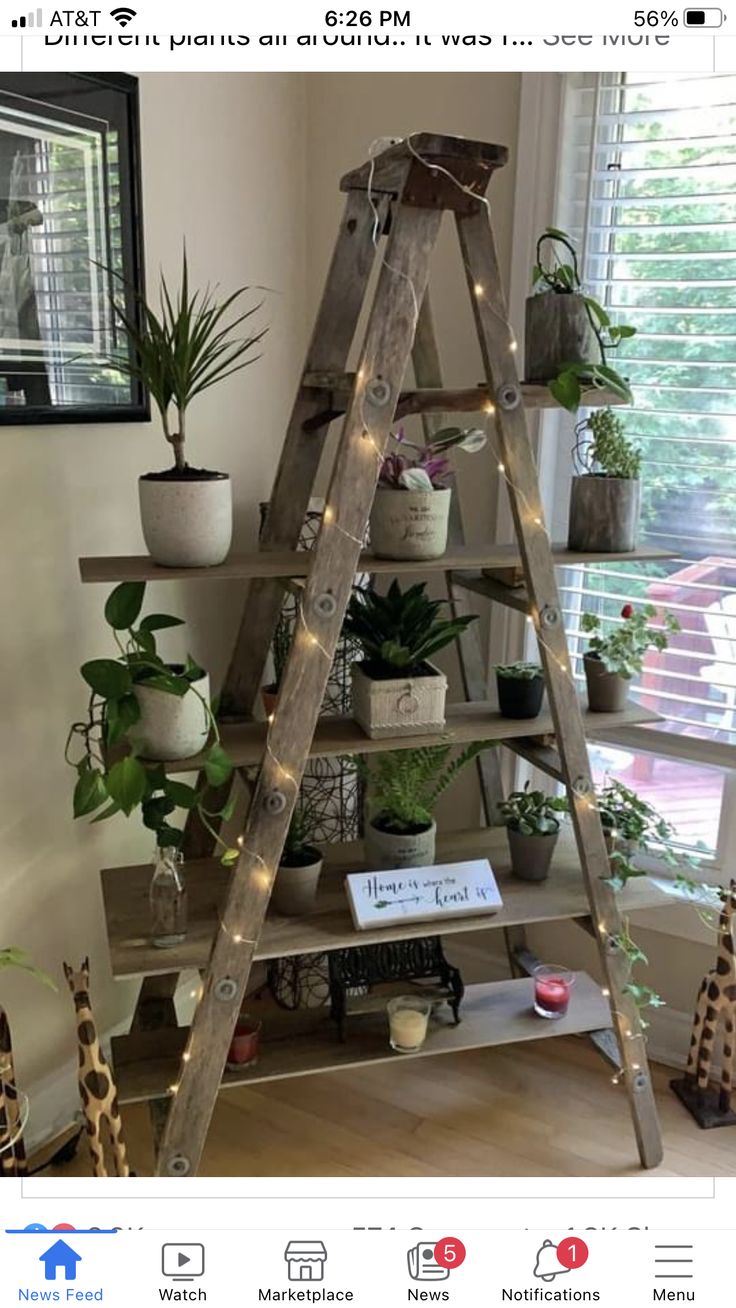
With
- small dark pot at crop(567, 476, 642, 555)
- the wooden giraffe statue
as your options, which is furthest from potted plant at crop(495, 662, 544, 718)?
the wooden giraffe statue

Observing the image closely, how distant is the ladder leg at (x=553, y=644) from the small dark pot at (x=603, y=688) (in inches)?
4.6

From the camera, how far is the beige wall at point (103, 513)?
1508 millimetres

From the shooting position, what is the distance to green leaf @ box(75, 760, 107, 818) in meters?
1.31

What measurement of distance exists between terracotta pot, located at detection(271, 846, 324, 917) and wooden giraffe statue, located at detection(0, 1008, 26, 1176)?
40 centimetres

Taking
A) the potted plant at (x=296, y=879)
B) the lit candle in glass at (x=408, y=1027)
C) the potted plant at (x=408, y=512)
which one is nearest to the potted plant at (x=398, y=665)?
the potted plant at (x=408, y=512)

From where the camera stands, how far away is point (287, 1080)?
182cm

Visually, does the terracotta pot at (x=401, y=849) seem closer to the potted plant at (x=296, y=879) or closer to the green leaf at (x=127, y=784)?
the potted plant at (x=296, y=879)

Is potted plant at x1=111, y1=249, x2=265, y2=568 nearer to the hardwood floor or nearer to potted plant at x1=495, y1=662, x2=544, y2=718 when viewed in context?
potted plant at x1=495, y1=662, x2=544, y2=718

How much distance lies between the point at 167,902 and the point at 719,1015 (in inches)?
36.6

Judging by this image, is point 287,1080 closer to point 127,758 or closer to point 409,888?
point 409,888

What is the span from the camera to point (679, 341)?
1699 millimetres

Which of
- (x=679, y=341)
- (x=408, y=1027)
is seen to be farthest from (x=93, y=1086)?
(x=679, y=341)
